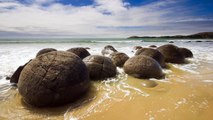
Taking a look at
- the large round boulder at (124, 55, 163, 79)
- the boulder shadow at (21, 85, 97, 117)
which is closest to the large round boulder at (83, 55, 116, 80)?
the large round boulder at (124, 55, 163, 79)

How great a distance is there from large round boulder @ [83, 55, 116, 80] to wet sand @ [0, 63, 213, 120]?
510mm

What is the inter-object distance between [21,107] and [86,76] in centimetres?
171

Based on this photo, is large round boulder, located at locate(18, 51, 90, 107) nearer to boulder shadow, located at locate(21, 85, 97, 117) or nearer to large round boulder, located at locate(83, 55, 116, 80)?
boulder shadow, located at locate(21, 85, 97, 117)

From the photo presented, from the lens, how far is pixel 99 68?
5.76 metres

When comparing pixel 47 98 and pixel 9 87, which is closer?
pixel 47 98

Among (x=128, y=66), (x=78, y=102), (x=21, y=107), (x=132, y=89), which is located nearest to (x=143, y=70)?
(x=128, y=66)

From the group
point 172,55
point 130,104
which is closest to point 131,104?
point 130,104

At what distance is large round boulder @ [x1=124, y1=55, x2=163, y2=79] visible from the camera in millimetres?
5895

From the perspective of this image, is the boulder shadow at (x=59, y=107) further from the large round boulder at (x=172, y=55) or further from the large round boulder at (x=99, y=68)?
the large round boulder at (x=172, y=55)

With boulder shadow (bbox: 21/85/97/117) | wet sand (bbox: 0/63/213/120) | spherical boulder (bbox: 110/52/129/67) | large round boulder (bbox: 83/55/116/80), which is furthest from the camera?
spherical boulder (bbox: 110/52/129/67)

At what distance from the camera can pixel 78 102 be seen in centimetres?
403

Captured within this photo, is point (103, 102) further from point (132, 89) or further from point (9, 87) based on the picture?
point (9, 87)

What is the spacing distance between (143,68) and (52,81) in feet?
11.1

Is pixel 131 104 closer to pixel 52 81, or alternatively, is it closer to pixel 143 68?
pixel 52 81
